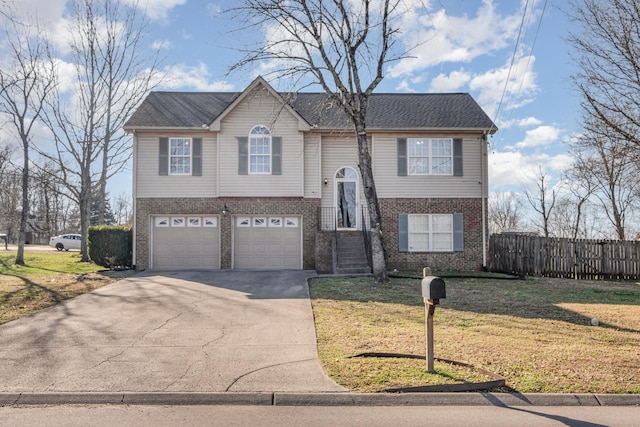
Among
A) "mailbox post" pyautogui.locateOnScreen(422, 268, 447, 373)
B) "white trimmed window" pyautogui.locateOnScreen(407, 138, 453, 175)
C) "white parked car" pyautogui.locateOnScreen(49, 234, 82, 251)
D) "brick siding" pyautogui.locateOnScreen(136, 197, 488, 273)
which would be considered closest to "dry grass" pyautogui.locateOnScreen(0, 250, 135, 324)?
"brick siding" pyautogui.locateOnScreen(136, 197, 488, 273)

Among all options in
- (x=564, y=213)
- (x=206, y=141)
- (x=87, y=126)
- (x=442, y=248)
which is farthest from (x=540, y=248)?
(x=564, y=213)

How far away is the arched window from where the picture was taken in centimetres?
1769

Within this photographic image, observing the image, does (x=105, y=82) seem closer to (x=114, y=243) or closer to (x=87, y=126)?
(x=87, y=126)

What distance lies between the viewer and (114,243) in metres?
18.2

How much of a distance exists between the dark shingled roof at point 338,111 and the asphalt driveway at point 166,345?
861 cm

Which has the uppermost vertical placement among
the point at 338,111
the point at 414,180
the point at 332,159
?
the point at 338,111

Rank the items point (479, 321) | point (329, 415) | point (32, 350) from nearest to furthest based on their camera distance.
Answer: point (329, 415) → point (32, 350) → point (479, 321)

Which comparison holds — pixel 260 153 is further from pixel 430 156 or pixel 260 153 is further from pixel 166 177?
pixel 430 156

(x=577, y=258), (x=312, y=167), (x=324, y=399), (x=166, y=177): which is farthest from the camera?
(x=312, y=167)

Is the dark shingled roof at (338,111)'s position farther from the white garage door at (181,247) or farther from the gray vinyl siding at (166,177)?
the white garage door at (181,247)

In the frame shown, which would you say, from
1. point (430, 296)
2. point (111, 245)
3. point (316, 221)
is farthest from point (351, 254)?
point (430, 296)

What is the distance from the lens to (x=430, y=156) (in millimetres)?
18312

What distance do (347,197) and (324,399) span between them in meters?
14.1

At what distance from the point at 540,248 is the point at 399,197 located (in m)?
5.79
